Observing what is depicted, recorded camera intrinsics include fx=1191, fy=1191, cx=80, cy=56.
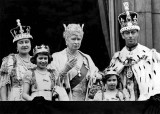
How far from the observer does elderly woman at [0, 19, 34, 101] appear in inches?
864

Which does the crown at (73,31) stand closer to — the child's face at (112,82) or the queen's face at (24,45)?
the queen's face at (24,45)

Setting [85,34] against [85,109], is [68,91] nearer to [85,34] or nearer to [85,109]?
[85,109]

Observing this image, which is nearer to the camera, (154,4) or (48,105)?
(48,105)

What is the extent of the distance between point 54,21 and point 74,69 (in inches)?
97.1

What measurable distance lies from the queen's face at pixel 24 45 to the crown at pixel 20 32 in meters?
0.07

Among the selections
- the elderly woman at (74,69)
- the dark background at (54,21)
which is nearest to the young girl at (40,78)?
the elderly woman at (74,69)

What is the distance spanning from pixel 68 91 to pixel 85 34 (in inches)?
104

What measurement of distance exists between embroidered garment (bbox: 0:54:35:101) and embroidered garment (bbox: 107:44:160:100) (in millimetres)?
1684

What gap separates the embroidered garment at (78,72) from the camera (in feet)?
71.9

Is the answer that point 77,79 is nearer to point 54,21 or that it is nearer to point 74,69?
point 74,69

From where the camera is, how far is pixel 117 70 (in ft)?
72.4

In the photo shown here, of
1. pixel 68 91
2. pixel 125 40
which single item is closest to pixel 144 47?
pixel 125 40

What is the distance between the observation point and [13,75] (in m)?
22.1

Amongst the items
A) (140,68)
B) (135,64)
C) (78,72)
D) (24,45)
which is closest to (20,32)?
(24,45)
